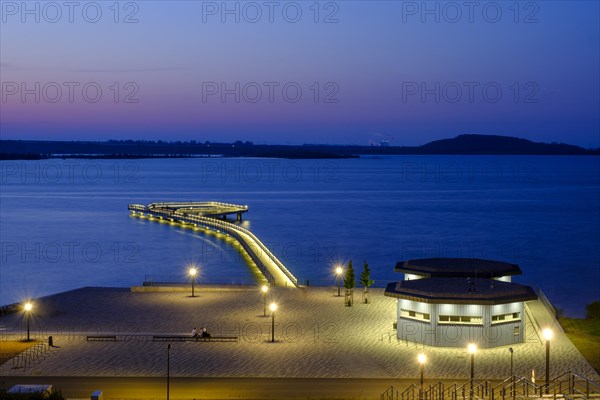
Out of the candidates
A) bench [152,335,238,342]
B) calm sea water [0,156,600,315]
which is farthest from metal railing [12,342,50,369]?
calm sea water [0,156,600,315]

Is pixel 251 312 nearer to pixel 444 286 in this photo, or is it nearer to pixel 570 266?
pixel 444 286

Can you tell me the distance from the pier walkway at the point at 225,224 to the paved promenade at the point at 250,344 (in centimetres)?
866

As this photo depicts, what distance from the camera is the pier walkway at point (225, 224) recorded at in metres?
51.6

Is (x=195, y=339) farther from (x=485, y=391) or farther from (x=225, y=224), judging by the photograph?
(x=225, y=224)

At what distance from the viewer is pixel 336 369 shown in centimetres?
2714

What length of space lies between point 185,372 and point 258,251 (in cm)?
3862

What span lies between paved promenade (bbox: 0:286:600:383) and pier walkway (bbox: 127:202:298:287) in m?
8.66

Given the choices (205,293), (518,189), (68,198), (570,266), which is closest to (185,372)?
(205,293)

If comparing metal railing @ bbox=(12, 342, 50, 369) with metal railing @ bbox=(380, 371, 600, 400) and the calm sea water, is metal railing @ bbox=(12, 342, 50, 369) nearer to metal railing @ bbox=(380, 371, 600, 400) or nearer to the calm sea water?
metal railing @ bbox=(380, 371, 600, 400)

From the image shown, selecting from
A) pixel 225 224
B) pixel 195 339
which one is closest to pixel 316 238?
pixel 225 224

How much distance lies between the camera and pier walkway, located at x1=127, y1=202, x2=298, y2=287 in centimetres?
5164

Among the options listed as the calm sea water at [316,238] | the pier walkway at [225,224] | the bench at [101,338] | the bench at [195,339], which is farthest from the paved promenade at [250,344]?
the calm sea water at [316,238]

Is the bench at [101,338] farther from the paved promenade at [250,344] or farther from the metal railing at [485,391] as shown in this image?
the metal railing at [485,391]

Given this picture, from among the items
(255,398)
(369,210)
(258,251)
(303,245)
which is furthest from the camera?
(369,210)
